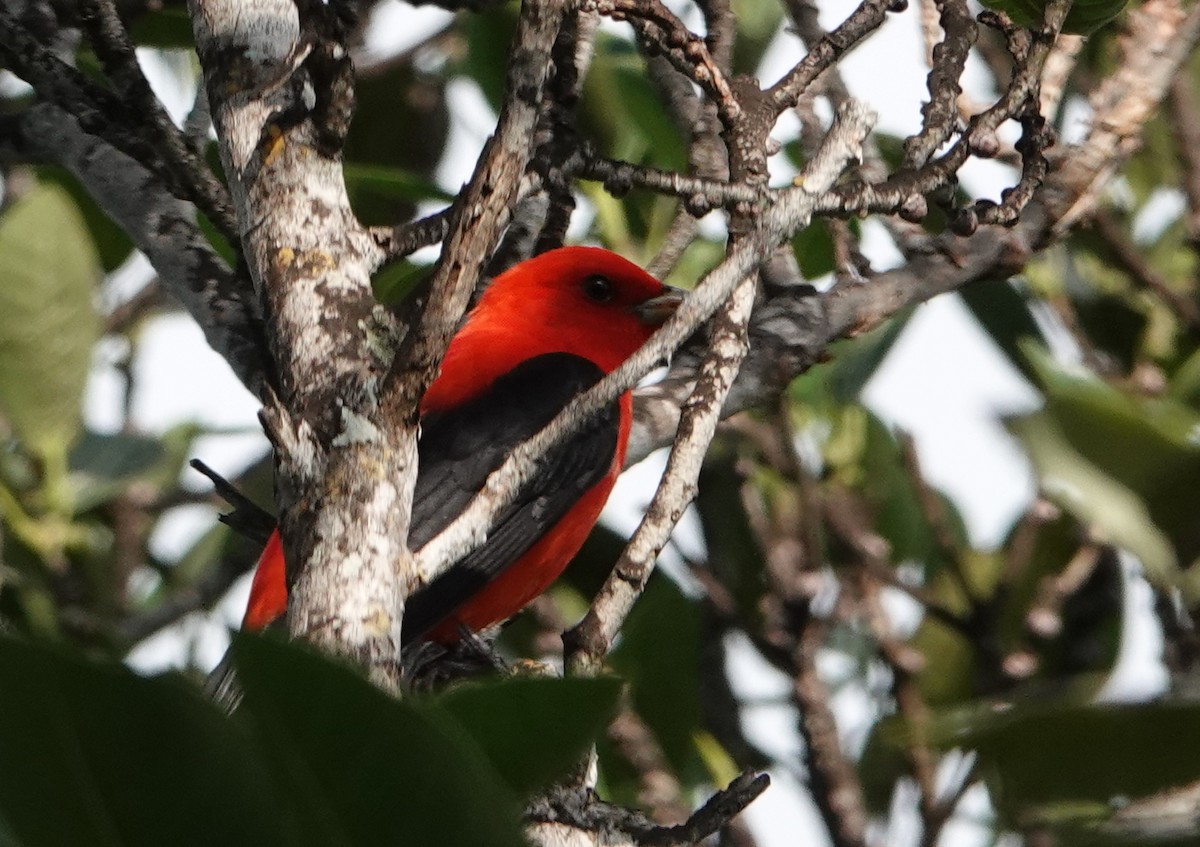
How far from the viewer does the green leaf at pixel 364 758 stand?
4.49 feet

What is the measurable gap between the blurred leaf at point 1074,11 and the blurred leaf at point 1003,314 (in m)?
1.71

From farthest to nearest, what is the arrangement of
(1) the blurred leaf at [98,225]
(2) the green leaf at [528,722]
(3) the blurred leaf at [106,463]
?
(1) the blurred leaf at [98,225], (3) the blurred leaf at [106,463], (2) the green leaf at [528,722]

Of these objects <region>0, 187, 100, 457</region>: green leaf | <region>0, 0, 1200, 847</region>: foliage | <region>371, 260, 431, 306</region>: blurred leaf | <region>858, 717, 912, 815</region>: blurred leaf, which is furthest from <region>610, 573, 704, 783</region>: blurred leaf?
<region>0, 187, 100, 457</region>: green leaf

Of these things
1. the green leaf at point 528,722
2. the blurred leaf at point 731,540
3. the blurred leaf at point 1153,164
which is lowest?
the blurred leaf at point 731,540

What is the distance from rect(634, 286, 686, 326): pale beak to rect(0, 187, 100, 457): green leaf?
5.84 ft

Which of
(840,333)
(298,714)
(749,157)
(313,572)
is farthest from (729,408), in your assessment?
(298,714)

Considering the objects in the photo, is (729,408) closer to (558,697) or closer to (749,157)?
(749,157)

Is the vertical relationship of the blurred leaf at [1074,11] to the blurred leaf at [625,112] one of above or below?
above

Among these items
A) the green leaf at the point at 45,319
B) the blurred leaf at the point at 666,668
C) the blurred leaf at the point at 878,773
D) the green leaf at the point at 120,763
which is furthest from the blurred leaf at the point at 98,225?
the green leaf at the point at 120,763

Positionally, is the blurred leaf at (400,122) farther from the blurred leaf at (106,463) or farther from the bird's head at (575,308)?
the blurred leaf at (106,463)

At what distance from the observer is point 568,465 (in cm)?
473

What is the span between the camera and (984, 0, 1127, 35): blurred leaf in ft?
10.5

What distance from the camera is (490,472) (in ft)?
15.1

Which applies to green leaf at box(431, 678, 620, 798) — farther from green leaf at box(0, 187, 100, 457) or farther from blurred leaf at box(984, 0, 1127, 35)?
green leaf at box(0, 187, 100, 457)
